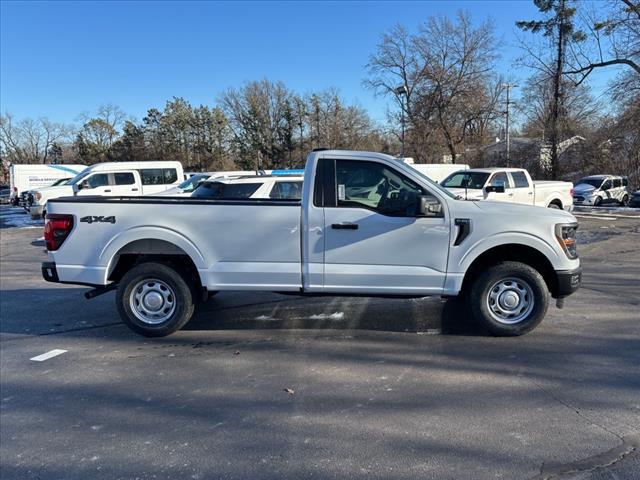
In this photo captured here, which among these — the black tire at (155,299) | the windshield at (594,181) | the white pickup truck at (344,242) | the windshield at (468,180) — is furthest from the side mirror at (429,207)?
the windshield at (594,181)

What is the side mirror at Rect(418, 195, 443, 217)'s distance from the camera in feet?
15.6

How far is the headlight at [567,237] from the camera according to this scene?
16.3 feet

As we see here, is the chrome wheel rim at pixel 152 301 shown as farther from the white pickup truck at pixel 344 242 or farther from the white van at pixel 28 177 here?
the white van at pixel 28 177

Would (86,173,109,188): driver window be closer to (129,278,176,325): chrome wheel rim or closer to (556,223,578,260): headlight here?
(129,278,176,325): chrome wheel rim

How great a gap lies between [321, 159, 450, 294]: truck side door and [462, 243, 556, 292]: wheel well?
0.45 metres

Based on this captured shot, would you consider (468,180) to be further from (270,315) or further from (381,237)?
(381,237)

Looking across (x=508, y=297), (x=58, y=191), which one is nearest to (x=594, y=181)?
(x=508, y=297)

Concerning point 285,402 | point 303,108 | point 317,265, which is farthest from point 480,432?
point 303,108

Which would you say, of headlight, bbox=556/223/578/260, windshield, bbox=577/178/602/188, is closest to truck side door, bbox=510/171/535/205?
headlight, bbox=556/223/578/260

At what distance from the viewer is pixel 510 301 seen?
5066mm

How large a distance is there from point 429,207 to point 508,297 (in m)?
1.32

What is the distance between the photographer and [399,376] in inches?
166

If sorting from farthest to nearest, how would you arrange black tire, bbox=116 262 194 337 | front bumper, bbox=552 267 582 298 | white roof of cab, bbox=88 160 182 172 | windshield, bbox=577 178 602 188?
windshield, bbox=577 178 602 188 < white roof of cab, bbox=88 160 182 172 < black tire, bbox=116 262 194 337 < front bumper, bbox=552 267 582 298

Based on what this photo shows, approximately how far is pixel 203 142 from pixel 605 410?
58621 mm
